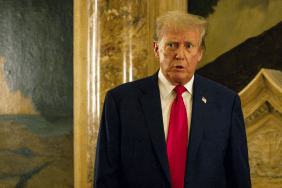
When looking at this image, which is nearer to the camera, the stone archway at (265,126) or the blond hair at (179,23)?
the blond hair at (179,23)

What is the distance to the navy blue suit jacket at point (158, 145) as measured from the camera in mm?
1239

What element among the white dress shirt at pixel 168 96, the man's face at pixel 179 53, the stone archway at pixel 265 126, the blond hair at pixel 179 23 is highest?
the blond hair at pixel 179 23

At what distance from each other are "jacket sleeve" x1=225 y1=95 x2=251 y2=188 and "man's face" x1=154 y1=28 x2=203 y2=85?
367 millimetres

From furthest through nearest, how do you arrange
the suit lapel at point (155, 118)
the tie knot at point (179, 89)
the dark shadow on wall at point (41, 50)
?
the dark shadow on wall at point (41, 50)
the tie knot at point (179, 89)
the suit lapel at point (155, 118)

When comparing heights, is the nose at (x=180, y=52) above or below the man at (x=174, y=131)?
above

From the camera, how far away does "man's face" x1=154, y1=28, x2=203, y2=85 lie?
1.29m

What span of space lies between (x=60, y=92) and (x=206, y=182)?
228 centimetres

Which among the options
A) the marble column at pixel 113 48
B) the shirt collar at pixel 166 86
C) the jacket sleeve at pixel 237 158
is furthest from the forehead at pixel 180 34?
the marble column at pixel 113 48

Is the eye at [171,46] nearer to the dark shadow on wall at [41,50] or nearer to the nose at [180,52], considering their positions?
the nose at [180,52]

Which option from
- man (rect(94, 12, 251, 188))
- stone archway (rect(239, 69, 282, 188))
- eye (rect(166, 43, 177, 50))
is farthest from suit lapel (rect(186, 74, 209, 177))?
stone archway (rect(239, 69, 282, 188))

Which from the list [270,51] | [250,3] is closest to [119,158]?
[270,51]

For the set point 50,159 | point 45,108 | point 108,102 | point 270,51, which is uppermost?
point 270,51

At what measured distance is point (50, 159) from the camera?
2943 mm

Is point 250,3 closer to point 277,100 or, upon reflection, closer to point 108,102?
point 277,100
